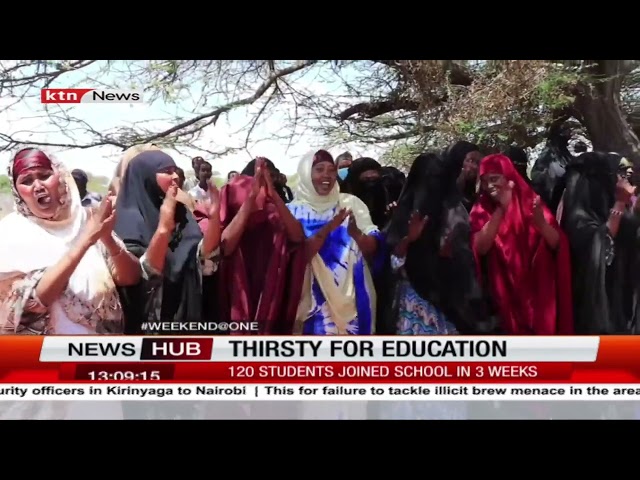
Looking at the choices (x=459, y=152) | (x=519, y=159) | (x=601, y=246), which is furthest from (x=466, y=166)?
(x=601, y=246)

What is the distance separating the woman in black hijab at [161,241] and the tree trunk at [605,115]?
2102 mm

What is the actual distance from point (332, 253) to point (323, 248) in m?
0.06

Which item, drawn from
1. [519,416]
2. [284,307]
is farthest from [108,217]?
[519,416]

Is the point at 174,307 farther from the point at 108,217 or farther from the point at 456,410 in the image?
the point at 456,410

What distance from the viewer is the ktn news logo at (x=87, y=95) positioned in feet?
15.2

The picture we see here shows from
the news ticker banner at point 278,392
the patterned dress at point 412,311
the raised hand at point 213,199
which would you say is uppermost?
the raised hand at point 213,199

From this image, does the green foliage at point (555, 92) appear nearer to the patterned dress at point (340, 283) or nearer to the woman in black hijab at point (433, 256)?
the woman in black hijab at point (433, 256)

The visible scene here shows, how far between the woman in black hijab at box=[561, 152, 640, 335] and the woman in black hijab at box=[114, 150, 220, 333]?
197 cm

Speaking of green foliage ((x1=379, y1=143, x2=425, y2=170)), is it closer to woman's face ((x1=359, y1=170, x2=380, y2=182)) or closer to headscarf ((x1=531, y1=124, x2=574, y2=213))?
woman's face ((x1=359, y1=170, x2=380, y2=182))

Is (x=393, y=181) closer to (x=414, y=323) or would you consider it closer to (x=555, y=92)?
(x=414, y=323)

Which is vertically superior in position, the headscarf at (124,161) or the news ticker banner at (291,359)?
the headscarf at (124,161)

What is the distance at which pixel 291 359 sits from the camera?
4609 mm

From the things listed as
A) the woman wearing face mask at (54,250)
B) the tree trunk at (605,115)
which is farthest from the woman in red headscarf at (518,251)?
the woman wearing face mask at (54,250)

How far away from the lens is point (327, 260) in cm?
459
